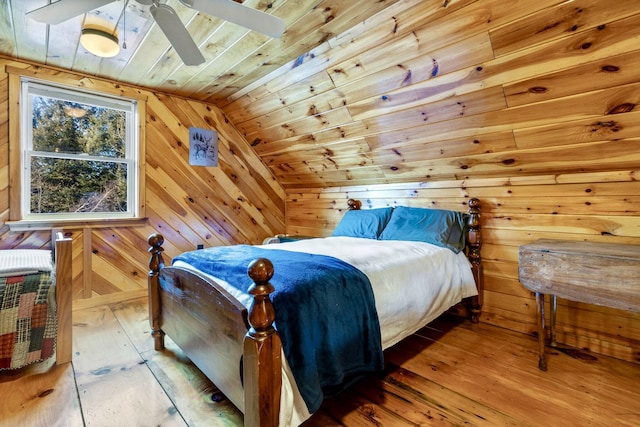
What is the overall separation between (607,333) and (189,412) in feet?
8.35

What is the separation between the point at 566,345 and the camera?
2123mm

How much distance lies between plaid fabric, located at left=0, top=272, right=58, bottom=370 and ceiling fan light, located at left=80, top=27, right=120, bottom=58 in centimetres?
150

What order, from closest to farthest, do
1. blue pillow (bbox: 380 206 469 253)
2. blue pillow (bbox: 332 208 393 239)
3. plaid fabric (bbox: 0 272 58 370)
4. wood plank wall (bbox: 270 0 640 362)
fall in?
wood plank wall (bbox: 270 0 640 362), plaid fabric (bbox: 0 272 58 370), blue pillow (bbox: 380 206 469 253), blue pillow (bbox: 332 208 393 239)

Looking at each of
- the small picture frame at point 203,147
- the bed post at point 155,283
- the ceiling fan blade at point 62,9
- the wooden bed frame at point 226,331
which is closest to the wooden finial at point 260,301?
the wooden bed frame at point 226,331

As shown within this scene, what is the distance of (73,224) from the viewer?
8.86 ft

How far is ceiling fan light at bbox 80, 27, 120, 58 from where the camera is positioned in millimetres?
1988

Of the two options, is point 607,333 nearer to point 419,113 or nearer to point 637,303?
point 637,303

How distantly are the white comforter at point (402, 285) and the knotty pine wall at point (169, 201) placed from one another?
1504 millimetres

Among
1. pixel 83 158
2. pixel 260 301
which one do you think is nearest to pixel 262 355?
pixel 260 301

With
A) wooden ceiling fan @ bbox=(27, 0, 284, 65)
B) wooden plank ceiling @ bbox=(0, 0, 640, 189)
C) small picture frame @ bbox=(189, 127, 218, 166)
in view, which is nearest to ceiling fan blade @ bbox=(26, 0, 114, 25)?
wooden ceiling fan @ bbox=(27, 0, 284, 65)

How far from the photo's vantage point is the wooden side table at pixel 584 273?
1.47 metres

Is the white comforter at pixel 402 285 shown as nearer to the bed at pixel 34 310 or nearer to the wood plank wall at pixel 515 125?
the wood plank wall at pixel 515 125

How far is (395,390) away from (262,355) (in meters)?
0.93

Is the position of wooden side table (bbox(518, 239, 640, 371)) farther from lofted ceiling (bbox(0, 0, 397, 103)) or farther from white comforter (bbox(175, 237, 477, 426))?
lofted ceiling (bbox(0, 0, 397, 103))
